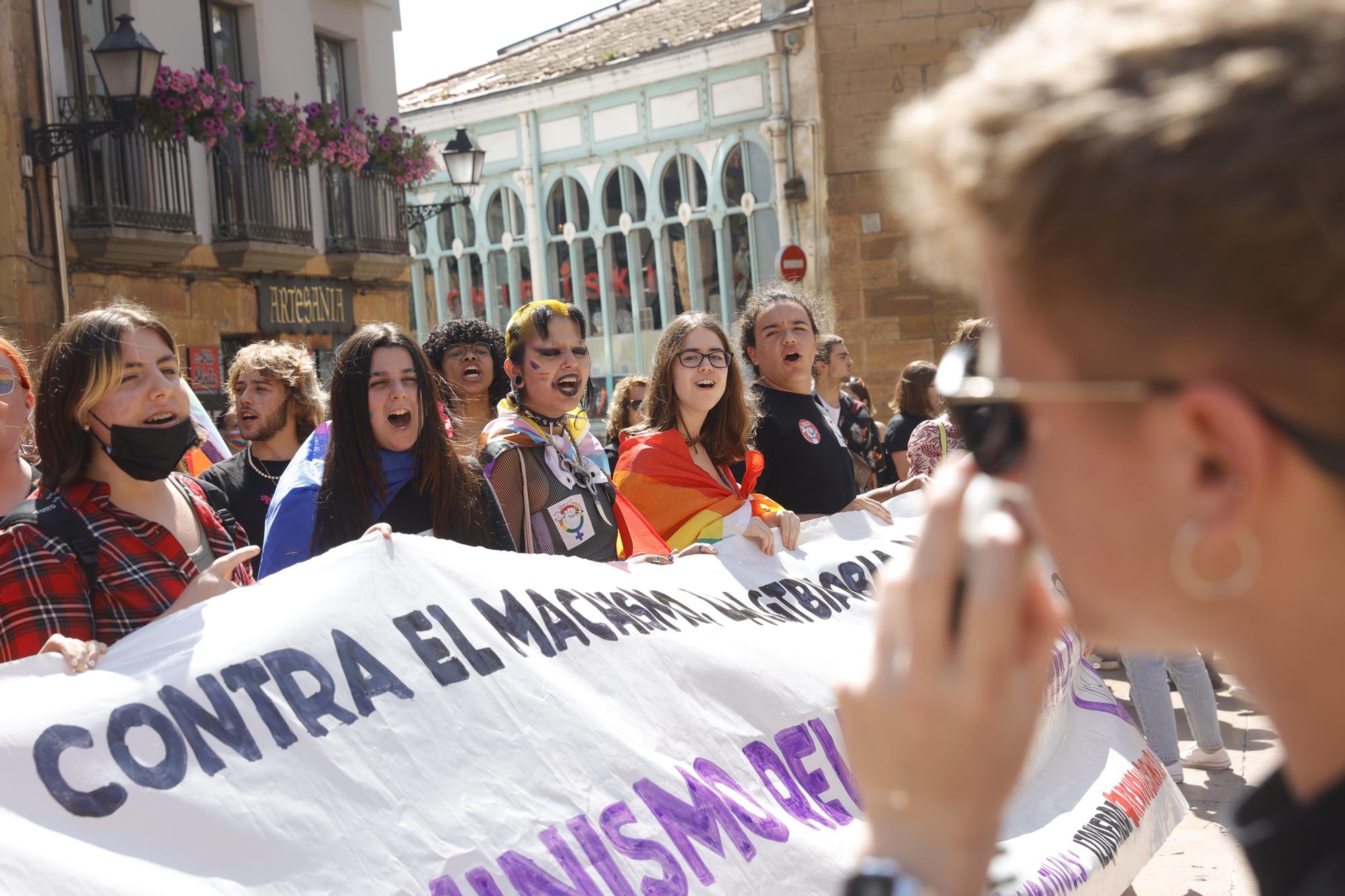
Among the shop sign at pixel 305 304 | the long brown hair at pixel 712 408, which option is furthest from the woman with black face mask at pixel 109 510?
the shop sign at pixel 305 304

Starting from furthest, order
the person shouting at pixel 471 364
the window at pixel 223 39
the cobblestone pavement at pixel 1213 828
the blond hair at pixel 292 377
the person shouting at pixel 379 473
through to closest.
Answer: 1. the window at pixel 223 39
2. the person shouting at pixel 471 364
3. the blond hair at pixel 292 377
4. the cobblestone pavement at pixel 1213 828
5. the person shouting at pixel 379 473

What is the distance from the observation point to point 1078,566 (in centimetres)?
93

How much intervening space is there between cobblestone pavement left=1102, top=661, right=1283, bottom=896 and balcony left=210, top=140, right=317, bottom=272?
10.4 m

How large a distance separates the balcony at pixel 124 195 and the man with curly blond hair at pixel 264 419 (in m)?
7.27

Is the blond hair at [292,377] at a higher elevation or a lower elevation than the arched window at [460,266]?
lower

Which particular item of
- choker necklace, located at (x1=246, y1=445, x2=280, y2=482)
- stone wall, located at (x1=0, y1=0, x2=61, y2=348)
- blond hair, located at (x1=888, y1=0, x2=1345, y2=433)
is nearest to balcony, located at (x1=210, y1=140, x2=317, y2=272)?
stone wall, located at (x1=0, y1=0, x2=61, y2=348)

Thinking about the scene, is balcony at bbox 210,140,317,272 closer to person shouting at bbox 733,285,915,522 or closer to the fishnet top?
person shouting at bbox 733,285,915,522

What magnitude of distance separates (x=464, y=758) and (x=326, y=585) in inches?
21.5

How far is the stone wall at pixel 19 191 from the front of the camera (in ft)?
37.5

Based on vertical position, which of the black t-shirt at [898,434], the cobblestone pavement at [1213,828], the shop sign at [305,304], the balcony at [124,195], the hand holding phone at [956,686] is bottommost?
the cobblestone pavement at [1213,828]

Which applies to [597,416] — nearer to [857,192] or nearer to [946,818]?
[857,192]

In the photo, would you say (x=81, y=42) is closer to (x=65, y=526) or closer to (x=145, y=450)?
(x=145, y=450)

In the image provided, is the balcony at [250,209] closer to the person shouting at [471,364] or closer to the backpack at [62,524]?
the person shouting at [471,364]

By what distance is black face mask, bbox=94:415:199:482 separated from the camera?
10.9 feet
